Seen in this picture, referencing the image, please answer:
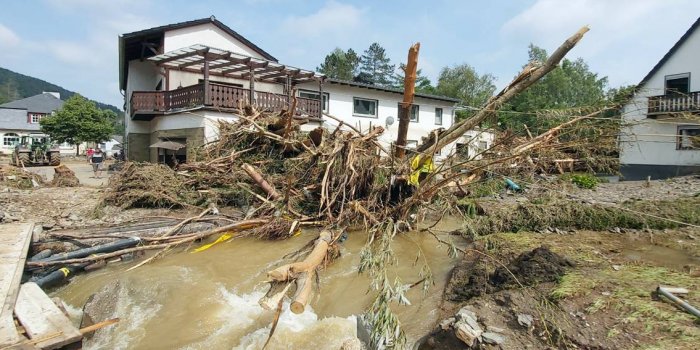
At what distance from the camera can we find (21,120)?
49.8 metres

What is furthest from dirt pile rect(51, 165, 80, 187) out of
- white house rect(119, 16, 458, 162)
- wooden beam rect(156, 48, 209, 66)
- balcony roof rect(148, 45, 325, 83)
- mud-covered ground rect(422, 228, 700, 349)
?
mud-covered ground rect(422, 228, 700, 349)

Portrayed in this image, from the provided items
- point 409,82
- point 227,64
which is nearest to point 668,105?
point 409,82

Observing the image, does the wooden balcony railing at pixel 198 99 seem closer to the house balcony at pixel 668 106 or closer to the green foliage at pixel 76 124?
the house balcony at pixel 668 106

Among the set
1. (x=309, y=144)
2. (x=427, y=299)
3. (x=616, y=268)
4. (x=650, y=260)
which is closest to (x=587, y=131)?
(x=650, y=260)

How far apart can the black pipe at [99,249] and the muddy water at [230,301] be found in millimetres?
399

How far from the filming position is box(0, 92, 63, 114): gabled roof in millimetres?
51500

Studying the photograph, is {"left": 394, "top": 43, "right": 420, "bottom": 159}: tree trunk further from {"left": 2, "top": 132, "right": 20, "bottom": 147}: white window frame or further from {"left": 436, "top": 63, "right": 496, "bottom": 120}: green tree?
{"left": 2, "top": 132, "right": 20, "bottom": 147}: white window frame

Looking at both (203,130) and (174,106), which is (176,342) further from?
(174,106)

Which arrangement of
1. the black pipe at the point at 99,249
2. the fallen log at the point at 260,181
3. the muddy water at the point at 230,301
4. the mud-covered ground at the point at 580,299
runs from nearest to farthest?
the mud-covered ground at the point at 580,299 → the muddy water at the point at 230,301 → the black pipe at the point at 99,249 → the fallen log at the point at 260,181

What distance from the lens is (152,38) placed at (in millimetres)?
18172

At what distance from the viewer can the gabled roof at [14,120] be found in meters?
47.7

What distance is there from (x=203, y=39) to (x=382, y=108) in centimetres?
1037

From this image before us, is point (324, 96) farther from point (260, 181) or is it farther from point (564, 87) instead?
point (564, 87)

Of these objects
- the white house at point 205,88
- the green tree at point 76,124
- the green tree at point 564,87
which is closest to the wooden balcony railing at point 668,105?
the white house at point 205,88
